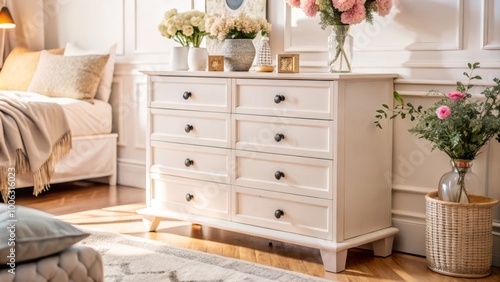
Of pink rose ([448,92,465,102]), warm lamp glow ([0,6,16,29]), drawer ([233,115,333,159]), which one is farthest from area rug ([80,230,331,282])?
warm lamp glow ([0,6,16,29])

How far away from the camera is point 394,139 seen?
3.43 meters

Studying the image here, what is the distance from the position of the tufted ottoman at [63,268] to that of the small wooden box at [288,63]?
163 centimetres

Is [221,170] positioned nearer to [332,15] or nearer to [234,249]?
[234,249]

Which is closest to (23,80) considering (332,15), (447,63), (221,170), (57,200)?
(57,200)

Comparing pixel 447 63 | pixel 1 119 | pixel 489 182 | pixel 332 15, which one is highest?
pixel 332 15

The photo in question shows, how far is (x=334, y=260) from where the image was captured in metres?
3.06

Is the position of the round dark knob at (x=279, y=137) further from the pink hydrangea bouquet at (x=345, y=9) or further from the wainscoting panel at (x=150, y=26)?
the wainscoting panel at (x=150, y=26)

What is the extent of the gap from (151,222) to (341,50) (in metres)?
1.29

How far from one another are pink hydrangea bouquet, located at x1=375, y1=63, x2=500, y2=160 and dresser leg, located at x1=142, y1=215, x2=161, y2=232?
1386 millimetres

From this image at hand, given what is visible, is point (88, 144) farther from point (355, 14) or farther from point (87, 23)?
point (355, 14)

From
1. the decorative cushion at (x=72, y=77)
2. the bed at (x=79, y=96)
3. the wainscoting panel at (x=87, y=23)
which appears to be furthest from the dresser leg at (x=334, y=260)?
the wainscoting panel at (x=87, y=23)

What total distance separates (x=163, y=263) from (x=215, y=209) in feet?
1.66

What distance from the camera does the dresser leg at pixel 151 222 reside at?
148 inches

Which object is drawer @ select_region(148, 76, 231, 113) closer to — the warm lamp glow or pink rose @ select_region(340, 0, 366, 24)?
pink rose @ select_region(340, 0, 366, 24)
